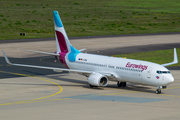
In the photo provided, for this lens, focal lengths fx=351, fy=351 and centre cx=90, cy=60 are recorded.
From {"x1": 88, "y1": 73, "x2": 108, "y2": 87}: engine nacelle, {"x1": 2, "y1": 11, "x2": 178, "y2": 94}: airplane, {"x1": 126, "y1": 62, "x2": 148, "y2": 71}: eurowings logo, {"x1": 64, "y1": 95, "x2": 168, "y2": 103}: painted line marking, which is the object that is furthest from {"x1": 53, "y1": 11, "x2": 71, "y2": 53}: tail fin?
{"x1": 64, "y1": 95, "x2": 168, "y2": 103}: painted line marking

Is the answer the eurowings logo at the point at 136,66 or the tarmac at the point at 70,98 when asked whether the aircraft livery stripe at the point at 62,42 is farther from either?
the eurowings logo at the point at 136,66

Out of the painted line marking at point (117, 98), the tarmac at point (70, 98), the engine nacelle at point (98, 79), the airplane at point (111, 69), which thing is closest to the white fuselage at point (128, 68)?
the airplane at point (111, 69)

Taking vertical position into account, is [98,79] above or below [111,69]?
below

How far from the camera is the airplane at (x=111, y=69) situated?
142 ft

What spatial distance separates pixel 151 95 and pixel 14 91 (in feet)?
57.4

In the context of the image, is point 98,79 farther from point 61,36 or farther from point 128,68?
point 61,36

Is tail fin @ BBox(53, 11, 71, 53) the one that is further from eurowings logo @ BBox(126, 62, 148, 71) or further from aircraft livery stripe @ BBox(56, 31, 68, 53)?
eurowings logo @ BBox(126, 62, 148, 71)

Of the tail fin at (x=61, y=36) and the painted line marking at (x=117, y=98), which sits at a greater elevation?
the tail fin at (x=61, y=36)

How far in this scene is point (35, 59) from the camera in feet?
240

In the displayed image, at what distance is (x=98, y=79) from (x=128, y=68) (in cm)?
415

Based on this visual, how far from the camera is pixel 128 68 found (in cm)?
4516

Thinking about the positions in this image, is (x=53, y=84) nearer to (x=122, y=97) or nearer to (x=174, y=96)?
(x=122, y=97)

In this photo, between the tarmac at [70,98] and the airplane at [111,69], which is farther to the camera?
the airplane at [111,69]

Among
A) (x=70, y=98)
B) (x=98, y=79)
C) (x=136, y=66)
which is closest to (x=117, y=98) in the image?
(x=98, y=79)
